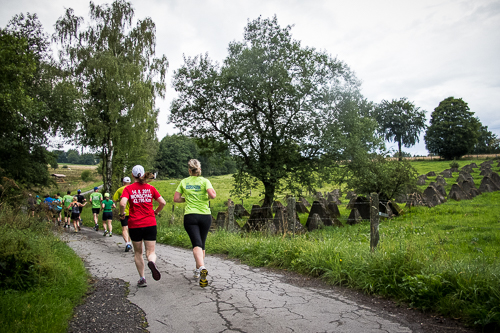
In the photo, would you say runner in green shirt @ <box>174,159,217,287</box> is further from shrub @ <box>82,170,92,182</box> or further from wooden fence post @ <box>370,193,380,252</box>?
shrub @ <box>82,170,92,182</box>

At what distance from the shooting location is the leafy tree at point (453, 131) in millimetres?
58031

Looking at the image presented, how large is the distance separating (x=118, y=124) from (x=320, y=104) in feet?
51.5

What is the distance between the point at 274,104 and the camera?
17.6 metres

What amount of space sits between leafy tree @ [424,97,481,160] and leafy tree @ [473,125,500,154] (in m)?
11.6

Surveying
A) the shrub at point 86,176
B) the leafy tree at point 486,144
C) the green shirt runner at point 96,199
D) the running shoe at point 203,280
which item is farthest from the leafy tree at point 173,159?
the running shoe at point 203,280

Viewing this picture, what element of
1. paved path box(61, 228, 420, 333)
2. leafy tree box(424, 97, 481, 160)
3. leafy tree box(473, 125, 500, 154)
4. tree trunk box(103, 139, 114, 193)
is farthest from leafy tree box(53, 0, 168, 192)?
leafy tree box(473, 125, 500, 154)

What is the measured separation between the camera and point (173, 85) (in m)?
19.3

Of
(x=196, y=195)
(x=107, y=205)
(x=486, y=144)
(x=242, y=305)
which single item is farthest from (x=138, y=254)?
(x=486, y=144)

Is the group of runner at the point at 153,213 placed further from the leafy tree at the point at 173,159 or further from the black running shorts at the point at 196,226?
the leafy tree at the point at 173,159

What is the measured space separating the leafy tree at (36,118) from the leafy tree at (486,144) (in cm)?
7808

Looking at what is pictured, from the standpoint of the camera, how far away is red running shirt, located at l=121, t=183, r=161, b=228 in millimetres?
5262

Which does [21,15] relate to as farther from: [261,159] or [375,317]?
[375,317]

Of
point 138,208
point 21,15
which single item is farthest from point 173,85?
point 138,208

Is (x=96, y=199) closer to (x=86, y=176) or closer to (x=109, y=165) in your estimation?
(x=109, y=165)
